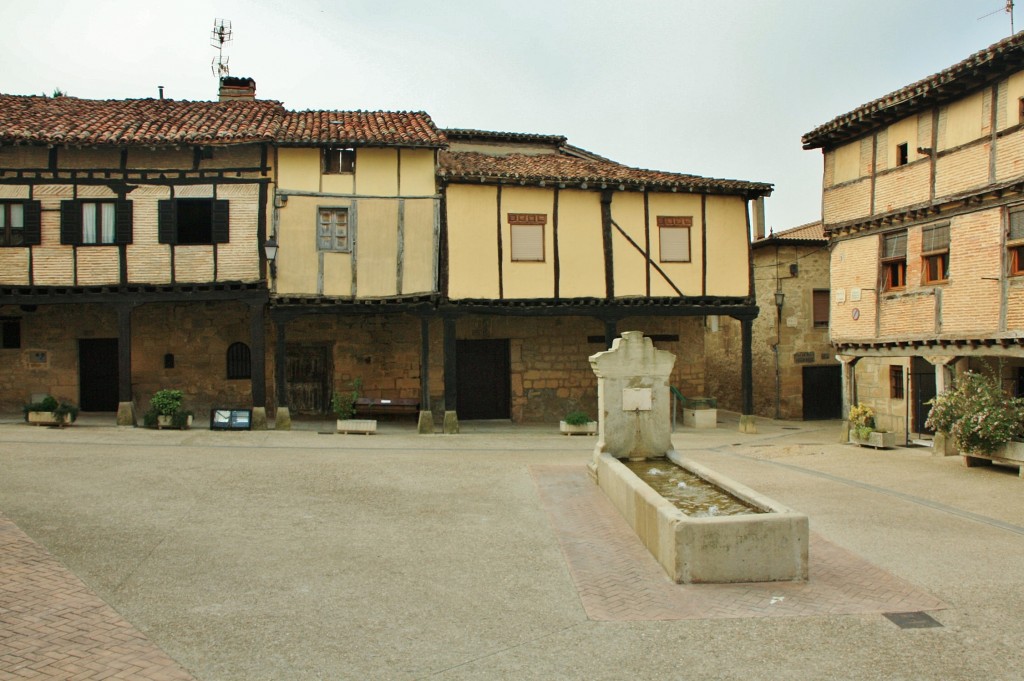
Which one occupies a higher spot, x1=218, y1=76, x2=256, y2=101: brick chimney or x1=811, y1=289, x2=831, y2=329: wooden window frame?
x1=218, y1=76, x2=256, y2=101: brick chimney

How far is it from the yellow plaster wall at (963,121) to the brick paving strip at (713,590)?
1045cm

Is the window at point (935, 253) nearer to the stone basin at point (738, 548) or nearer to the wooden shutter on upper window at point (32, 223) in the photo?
the stone basin at point (738, 548)

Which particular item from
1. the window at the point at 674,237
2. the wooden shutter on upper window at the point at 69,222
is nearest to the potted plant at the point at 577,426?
the window at the point at 674,237

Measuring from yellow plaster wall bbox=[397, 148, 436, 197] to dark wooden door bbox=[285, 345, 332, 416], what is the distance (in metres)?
5.14

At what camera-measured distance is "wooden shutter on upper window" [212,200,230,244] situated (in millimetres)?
18094

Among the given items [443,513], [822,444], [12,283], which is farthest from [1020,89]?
[12,283]

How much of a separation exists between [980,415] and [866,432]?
13.8 ft

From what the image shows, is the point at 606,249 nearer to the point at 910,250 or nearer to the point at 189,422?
the point at 910,250

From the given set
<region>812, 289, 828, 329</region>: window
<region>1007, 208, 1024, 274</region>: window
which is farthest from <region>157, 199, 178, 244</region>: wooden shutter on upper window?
<region>812, 289, 828, 329</region>: window

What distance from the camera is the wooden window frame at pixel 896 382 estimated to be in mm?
19125

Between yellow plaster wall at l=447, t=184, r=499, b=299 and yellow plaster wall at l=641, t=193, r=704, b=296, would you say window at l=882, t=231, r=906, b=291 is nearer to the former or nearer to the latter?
yellow plaster wall at l=641, t=193, r=704, b=296

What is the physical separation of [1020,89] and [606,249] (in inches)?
358

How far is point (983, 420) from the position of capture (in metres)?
13.6

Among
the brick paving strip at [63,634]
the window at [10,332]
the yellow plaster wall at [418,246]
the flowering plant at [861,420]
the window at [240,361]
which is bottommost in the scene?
the brick paving strip at [63,634]
